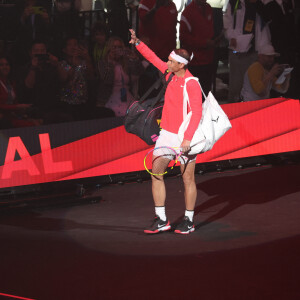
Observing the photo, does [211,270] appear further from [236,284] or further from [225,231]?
[225,231]

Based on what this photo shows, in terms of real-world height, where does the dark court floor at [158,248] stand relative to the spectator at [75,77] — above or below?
below

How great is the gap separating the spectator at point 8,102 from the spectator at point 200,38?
7.70 ft

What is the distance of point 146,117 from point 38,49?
2.16 metres

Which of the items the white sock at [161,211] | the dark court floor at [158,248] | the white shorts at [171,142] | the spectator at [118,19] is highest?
the spectator at [118,19]

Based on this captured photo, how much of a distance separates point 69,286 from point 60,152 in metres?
3.50

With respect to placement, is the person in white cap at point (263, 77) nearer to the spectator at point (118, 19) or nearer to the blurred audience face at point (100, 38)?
the spectator at point (118, 19)

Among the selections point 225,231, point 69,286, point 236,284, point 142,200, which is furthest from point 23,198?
point 236,284

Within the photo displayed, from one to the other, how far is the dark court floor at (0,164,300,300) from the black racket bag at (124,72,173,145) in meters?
0.98

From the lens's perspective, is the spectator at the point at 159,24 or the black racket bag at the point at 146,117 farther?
the spectator at the point at 159,24

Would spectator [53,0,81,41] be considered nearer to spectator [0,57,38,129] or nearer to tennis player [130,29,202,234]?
spectator [0,57,38,129]

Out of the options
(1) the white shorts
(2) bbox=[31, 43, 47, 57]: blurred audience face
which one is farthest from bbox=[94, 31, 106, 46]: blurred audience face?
(1) the white shorts

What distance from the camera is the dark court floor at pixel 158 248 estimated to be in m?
5.70

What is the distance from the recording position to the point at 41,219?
803 centimetres

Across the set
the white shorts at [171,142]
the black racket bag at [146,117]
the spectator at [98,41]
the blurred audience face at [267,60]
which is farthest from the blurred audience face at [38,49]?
the blurred audience face at [267,60]
